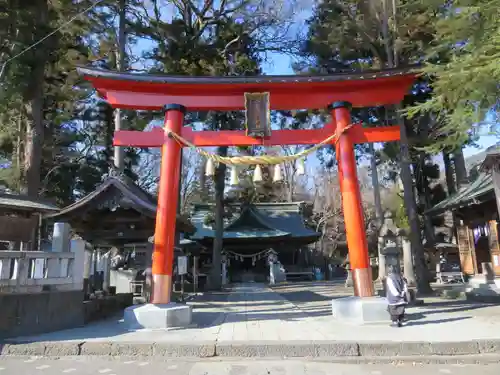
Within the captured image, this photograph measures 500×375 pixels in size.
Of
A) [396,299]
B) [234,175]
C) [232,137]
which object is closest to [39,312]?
[234,175]

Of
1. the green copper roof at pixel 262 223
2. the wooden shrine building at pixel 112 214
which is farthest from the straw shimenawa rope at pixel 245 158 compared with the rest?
the green copper roof at pixel 262 223

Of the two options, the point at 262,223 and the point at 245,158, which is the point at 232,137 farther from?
the point at 262,223

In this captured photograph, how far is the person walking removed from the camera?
7961mm

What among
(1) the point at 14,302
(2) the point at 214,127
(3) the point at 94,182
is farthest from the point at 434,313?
(3) the point at 94,182

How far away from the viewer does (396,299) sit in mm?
8055

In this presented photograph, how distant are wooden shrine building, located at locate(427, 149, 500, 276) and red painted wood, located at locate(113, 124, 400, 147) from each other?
4.53 metres

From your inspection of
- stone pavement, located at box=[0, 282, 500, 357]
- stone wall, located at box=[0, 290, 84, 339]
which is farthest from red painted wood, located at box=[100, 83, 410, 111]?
stone pavement, located at box=[0, 282, 500, 357]

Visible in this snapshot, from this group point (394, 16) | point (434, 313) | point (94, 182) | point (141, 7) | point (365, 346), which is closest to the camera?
point (365, 346)

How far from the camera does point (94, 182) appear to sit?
25.9 metres

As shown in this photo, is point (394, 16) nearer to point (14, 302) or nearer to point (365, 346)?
point (365, 346)

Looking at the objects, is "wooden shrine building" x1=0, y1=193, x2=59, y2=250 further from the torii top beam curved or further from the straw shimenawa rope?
the straw shimenawa rope

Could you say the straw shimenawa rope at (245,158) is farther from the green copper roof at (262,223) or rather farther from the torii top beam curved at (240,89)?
the green copper roof at (262,223)

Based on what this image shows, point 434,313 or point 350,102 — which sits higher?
point 350,102

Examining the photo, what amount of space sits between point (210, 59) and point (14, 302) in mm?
15094
